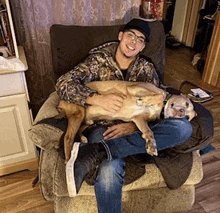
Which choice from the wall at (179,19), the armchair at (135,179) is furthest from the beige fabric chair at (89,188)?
the wall at (179,19)

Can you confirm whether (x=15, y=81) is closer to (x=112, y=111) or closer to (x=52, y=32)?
(x=52, y=32)

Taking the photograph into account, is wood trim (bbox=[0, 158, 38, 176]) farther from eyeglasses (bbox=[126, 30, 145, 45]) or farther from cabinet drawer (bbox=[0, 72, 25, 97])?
eyeglasses (bbox=[126, 30, 145, 45])

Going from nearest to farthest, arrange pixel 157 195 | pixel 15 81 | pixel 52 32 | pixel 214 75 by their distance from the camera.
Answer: pixel 157 195, pixel 15 81, pixel 52 32, pixel 214 75

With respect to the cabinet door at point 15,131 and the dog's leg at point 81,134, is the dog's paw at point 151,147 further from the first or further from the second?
the cabinet door at point 15,131

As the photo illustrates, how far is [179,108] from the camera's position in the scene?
4.83 ft

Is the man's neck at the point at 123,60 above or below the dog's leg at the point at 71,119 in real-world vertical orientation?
above

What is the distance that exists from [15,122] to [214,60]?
2.58 meters

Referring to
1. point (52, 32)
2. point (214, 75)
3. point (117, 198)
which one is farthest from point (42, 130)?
point (214, 75)

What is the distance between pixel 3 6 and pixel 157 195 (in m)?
1.57

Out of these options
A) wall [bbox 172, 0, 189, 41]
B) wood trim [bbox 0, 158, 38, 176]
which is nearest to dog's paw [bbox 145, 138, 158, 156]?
wood trim [bbox 0, 158, 38, 176]

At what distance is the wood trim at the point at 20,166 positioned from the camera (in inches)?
72.8

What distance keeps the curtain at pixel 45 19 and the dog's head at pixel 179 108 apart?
1.08 m

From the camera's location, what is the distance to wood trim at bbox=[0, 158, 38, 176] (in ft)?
6.07

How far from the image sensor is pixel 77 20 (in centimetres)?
206
